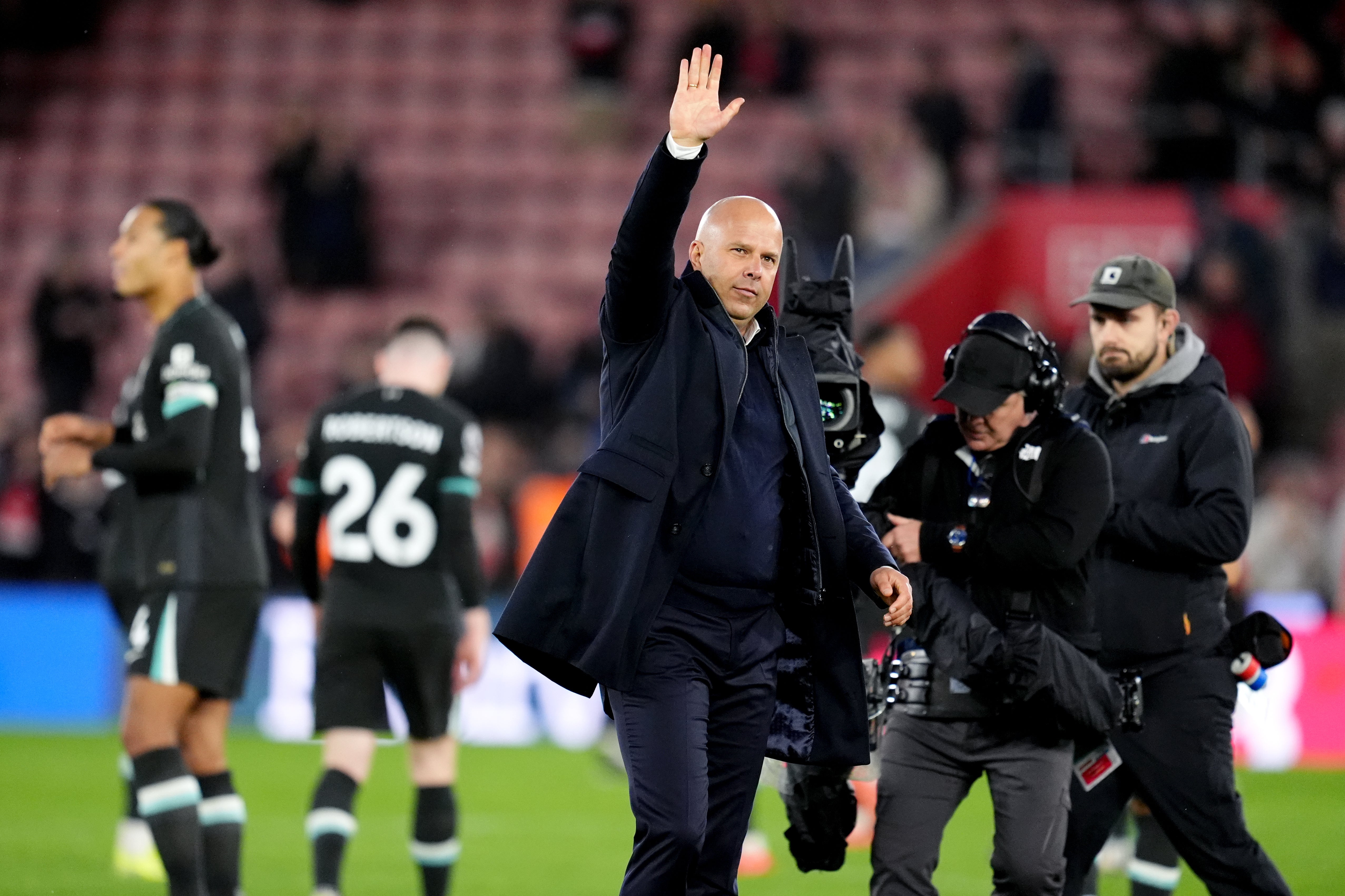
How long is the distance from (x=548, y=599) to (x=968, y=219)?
39.6ft

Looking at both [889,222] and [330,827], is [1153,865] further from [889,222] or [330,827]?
[889,222]

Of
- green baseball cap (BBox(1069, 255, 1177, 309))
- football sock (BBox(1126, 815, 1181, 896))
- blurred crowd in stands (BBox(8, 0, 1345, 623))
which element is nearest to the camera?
green baseball cap (BBox(1069, 255, 1177, 309))

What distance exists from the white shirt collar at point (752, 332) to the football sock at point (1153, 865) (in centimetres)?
257

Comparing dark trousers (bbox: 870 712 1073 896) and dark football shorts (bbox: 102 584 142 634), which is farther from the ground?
dark football shorts (bbox: 102 584 142 634)

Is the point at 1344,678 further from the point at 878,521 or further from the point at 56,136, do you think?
the point at 56,136

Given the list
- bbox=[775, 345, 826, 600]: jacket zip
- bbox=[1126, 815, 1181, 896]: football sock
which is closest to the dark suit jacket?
bbox=[775, 345, 826, 600]: jacket zip

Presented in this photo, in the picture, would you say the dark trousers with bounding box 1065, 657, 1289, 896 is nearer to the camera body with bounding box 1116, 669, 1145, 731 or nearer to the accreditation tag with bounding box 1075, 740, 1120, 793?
the accreditation tag with bounding box 1075, 740, 1120, 793

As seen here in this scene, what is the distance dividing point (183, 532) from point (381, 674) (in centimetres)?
115

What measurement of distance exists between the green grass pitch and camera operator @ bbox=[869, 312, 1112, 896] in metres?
2.57

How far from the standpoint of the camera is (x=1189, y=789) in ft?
18.2

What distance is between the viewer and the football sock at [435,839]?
22.5 feet

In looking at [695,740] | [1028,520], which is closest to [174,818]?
[695,740]

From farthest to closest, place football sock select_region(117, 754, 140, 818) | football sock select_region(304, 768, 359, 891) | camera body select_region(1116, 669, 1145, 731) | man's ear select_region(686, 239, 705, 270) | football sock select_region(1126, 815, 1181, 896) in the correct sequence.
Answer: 1. football sock select_region(117, 754, 140, 818)
2. football sock select_region(304, 768, 359, 891)
3. football sock select_region(1126, 815, 1181, 896)
4. camera body select_region(1116, 669, 1145, 731)
5. man's ear select_region(686, 239, 705, 270)

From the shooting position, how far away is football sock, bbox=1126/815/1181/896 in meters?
6.47
